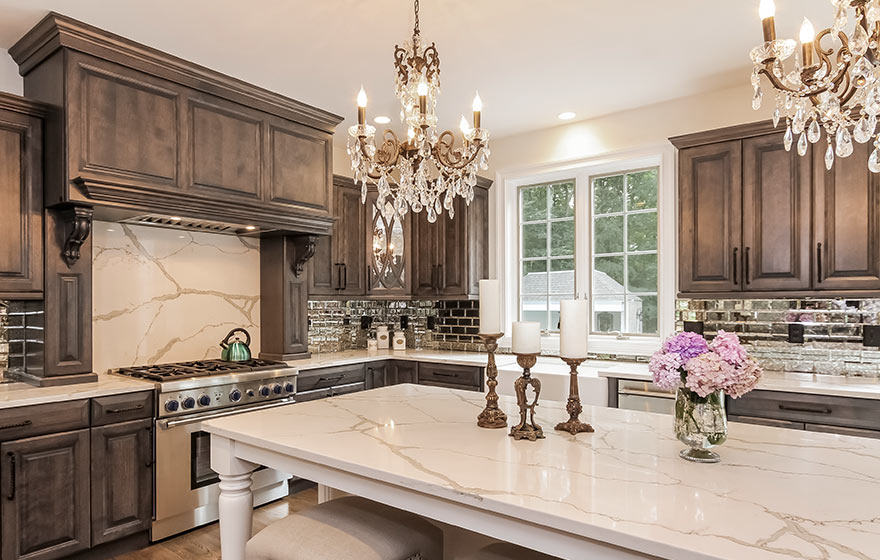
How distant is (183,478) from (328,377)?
119cm

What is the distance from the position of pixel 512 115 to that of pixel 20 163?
3068mm

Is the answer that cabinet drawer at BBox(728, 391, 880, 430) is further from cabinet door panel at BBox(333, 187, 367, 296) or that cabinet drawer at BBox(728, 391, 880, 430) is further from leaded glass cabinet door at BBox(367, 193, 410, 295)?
cabinet door panel at BBox(333, 187, 367, 296)

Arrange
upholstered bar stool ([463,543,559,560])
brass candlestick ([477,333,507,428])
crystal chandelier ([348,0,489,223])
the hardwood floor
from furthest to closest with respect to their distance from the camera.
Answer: the hardwood floor
crystal chandelier ([348,0,489,223])
brass candlestick ([477,333,507,428])
upholstered bar stool ([463,543,559,560])

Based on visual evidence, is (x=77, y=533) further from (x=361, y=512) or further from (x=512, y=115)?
(x=512, y=115)

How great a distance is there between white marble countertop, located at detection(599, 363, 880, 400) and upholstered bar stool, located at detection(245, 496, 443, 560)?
68.1 inches

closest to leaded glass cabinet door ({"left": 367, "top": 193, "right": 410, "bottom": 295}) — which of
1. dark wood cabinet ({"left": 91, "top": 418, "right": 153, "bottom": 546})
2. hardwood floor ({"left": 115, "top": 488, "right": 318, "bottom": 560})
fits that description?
hardwood floor ({"left": 115, "top": 488, "right": 318, "bottom": 560})

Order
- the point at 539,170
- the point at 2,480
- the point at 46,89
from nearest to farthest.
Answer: the point at 2,480 < the point at 46,89 < the point at 539,170

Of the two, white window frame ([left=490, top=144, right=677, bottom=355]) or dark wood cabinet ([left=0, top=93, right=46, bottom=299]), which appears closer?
dark wood cabinet ([left=0, top=93, right=46, bottom=299])

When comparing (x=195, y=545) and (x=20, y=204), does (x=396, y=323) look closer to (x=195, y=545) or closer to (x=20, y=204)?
(x=195, y=545)

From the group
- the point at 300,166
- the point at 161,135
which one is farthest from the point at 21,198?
the point at 300,166

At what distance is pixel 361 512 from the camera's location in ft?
5.61

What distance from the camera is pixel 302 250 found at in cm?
408

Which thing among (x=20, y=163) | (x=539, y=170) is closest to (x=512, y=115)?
(x=539, y=170)

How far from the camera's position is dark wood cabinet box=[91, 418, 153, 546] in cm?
279
